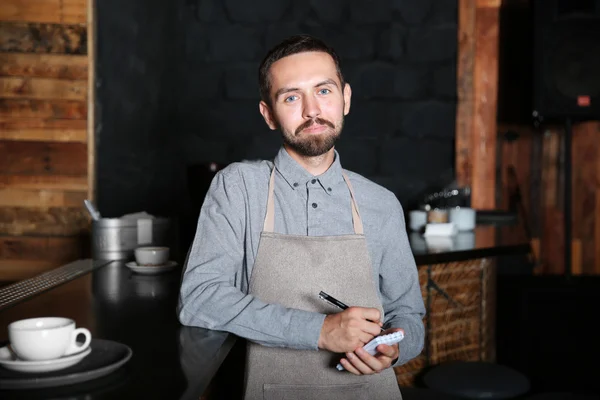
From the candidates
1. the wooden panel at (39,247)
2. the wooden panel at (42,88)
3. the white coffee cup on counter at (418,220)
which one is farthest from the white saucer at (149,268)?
the white coffee cup on counter at (418,220)

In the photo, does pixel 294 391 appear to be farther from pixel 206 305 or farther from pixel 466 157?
pixel 466 157

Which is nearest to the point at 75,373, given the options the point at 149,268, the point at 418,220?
the point at 149,268

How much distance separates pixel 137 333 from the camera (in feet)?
3.97

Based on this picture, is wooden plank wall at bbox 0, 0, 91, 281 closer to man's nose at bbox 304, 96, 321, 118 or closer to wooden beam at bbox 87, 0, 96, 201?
wooden beam at bbox 87, 0, 96, 201

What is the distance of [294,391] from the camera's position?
1.35m

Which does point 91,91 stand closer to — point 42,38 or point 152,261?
point 42,38

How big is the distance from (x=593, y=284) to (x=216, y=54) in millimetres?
2350

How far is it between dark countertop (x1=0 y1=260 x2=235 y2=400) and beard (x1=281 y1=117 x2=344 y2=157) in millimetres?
439

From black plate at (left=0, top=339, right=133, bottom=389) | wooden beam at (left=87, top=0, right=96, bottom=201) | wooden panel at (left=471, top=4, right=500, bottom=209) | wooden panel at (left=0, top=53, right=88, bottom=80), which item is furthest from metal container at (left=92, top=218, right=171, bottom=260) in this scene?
wooden panel at (left=471, top=4, right=500, bottom=209)

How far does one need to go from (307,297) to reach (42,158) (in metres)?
1.50

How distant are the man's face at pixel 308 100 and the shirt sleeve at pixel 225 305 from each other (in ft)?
0.83

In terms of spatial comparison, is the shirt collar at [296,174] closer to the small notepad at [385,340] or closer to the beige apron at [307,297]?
the beige apron at [307,297]

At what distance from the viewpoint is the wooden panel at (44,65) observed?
2.39 m

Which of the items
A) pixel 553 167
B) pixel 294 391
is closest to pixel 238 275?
pixel 294 391
